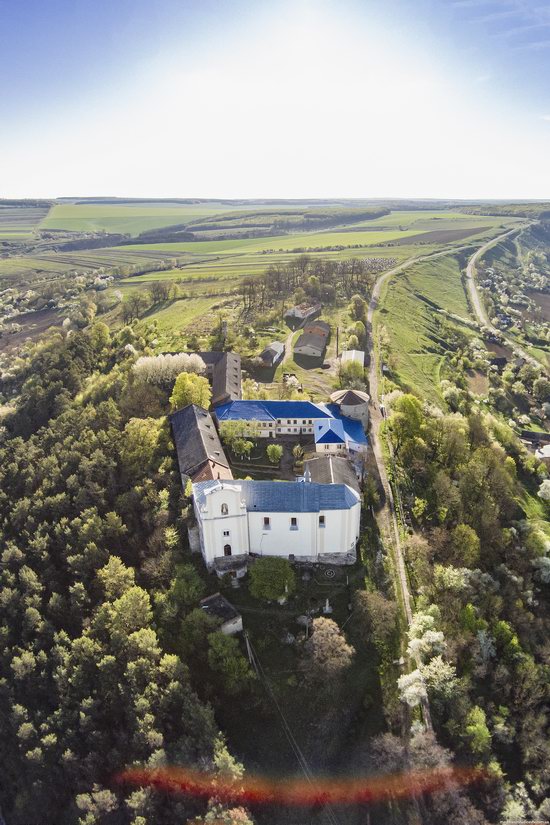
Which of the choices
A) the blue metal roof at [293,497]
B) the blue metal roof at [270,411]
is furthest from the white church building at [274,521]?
the blue metal roof at [270,411]

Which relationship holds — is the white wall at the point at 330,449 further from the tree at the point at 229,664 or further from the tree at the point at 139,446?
the tree at the point at 229,664

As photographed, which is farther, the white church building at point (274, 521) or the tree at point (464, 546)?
the tree at point (464, 546)

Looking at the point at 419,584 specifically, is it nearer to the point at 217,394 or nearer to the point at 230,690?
the point at 230,690

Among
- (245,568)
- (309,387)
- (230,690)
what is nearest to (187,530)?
(245,568)

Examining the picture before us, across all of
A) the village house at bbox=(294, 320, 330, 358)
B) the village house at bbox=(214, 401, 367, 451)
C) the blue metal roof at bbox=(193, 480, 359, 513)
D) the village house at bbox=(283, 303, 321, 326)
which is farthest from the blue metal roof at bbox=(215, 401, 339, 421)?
the village house at bbox=(283, 303, 321, 326)

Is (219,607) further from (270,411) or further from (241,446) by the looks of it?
(270,411)

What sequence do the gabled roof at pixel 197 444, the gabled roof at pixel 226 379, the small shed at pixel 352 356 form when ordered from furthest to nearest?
the small shed at pixel 352 356, the gabled roof at pixel 226 379, the gabled roof at pixel 197 444

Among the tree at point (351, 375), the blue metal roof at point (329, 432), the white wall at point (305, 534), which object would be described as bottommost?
the white wall at point (305, 534)

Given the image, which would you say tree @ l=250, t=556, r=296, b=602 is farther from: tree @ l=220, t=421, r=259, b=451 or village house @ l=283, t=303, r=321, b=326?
village house @ l=283, t=303, r=321, b=326
